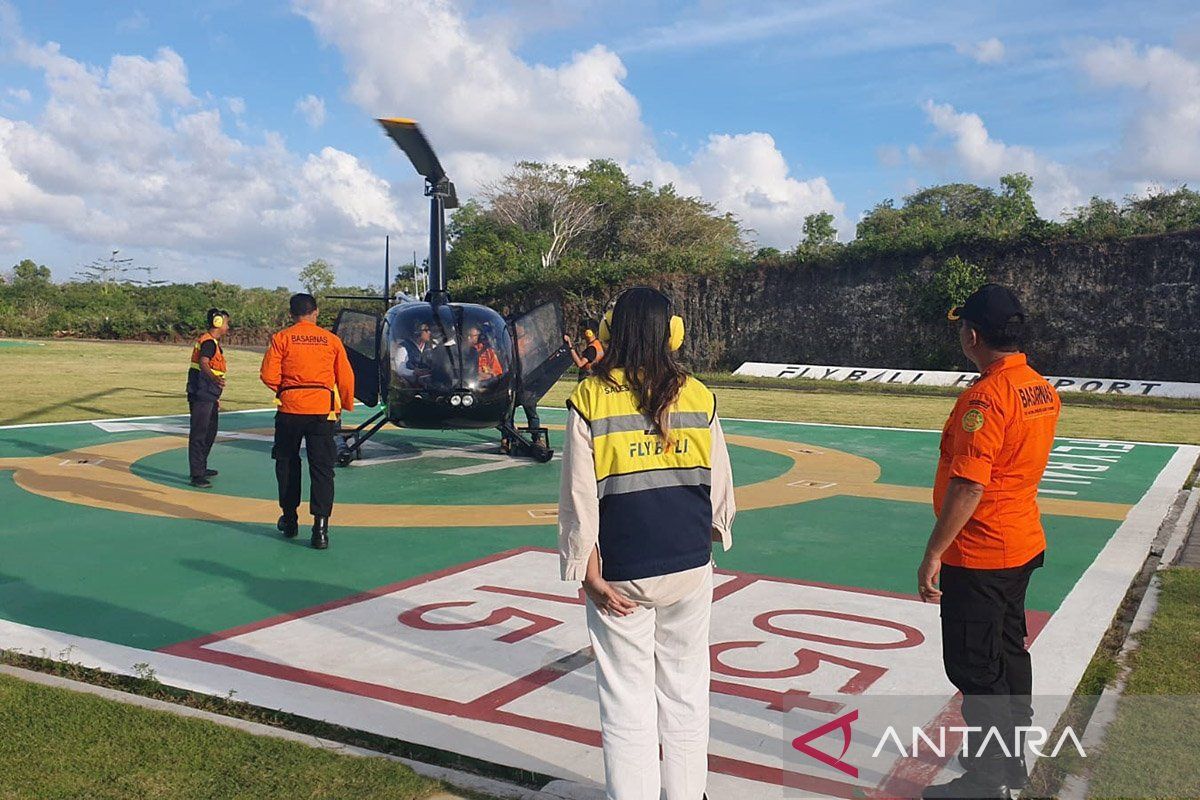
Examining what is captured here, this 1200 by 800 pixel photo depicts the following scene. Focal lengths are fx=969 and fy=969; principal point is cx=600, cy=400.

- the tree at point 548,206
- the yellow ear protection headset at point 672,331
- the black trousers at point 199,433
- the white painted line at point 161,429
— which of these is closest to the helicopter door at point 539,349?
the black trousers at point 199,433

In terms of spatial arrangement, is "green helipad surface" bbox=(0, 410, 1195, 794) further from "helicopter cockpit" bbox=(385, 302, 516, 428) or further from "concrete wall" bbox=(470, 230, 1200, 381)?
"concrete wall" bbox=(470, 230, 1200, 381)

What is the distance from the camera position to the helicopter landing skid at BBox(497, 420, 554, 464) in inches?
486

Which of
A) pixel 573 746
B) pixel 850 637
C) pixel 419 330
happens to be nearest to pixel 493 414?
pixel 419 330

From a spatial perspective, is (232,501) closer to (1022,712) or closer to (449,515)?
(449,515)

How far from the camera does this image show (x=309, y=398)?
7.81 meters

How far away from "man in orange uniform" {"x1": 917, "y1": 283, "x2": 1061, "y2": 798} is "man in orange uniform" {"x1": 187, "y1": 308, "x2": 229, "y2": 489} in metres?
8.75

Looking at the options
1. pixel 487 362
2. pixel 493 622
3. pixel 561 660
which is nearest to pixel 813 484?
pixel 487 362

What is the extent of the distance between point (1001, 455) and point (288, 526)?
6186 mm

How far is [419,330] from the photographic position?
1116cm

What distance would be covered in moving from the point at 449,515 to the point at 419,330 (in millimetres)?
2794

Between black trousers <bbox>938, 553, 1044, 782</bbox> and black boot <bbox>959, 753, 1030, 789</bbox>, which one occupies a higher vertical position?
black trousers <bbox>938, 553, 1044, 782</bbox>

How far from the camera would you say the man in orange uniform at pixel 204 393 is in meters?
10.5

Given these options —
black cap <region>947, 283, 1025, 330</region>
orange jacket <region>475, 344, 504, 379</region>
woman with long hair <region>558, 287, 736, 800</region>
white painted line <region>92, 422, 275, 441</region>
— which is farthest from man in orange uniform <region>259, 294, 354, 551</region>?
white painted line <region>92, 422, 275, 441</region>

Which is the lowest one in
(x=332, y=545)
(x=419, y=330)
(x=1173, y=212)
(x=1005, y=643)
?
(x=332, y=545)
